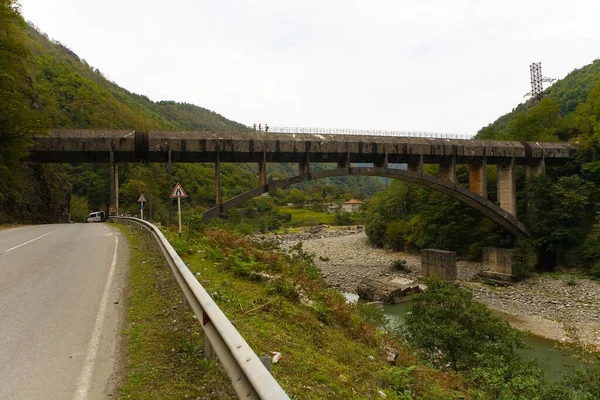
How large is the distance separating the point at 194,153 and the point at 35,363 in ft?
65.8

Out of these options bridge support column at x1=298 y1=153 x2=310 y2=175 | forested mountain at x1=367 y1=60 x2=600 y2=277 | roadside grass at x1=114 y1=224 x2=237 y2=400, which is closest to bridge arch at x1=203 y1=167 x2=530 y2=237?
bridge support column at x1=298 y1=153 x2=310 y2=175

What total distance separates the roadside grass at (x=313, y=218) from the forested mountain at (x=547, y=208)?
4845 centimetres

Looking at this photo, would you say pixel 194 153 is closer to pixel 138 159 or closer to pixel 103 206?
pixel 138 159

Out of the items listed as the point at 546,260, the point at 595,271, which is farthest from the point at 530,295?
the point at 546,260

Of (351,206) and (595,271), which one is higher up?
(595,271)

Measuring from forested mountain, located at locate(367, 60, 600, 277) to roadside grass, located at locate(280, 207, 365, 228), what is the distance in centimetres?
4845

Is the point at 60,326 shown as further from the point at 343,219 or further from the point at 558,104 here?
the point at 343,219

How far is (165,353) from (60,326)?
1.87m

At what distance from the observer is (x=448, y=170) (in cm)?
2791

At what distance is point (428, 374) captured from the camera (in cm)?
585

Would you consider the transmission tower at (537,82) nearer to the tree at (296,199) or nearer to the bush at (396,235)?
the bush at (396,235)

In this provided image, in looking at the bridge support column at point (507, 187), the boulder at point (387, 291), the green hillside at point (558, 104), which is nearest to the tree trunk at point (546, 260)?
the bridge support column at point (507, 187)

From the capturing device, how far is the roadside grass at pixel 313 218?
96312 millimetres

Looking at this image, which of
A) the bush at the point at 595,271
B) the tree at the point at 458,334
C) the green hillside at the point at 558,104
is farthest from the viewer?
the green hillside at the point at 558,104
